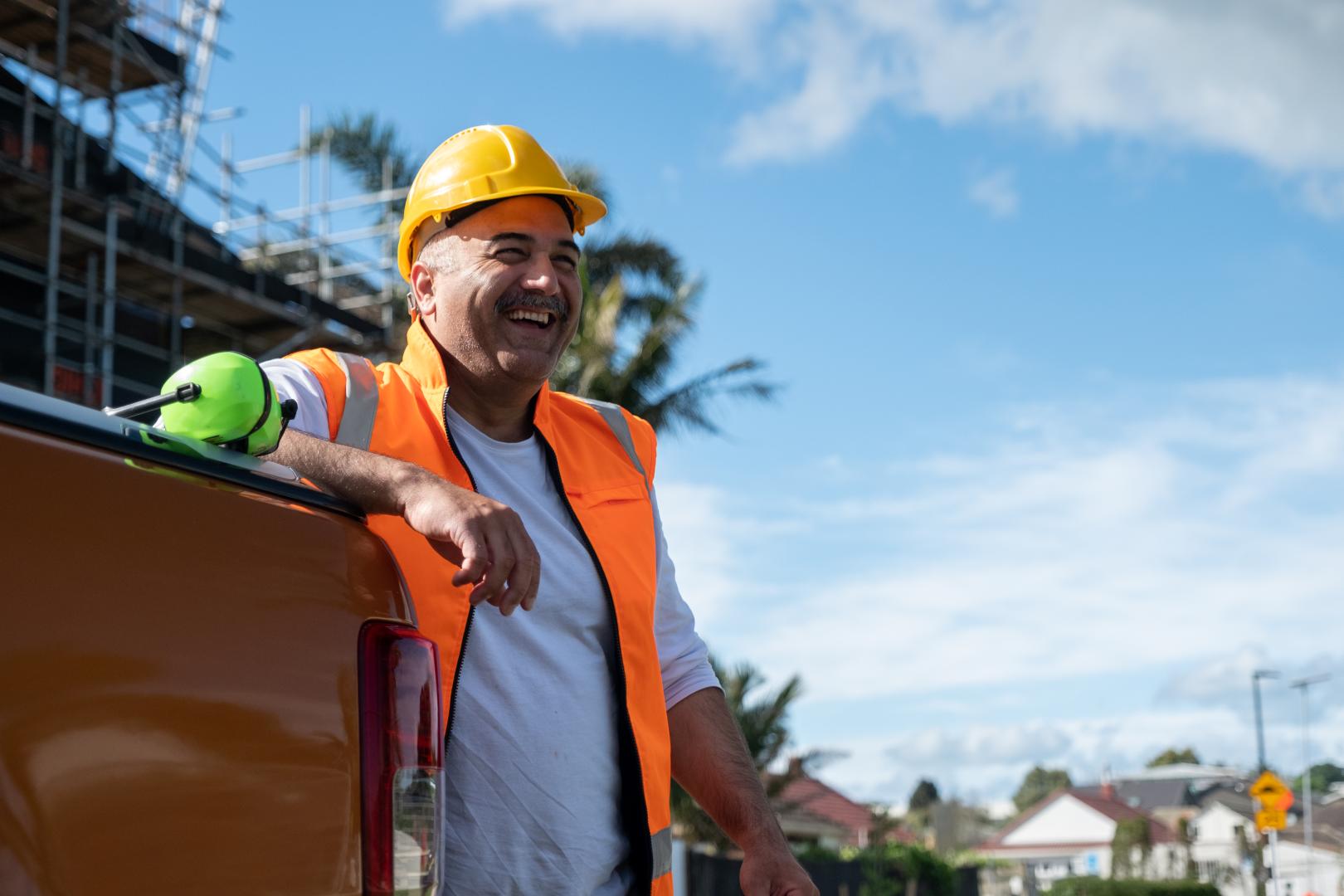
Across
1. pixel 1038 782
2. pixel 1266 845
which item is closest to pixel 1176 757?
pixel 1038 782

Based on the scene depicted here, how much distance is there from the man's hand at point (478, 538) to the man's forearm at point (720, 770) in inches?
36.5

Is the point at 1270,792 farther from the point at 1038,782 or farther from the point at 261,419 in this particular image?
the point at 1038,782

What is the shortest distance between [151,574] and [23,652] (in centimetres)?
17

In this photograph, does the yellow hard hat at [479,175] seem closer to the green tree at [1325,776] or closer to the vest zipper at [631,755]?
the vest zipper at [631,755]

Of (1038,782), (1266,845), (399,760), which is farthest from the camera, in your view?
(1038,782)

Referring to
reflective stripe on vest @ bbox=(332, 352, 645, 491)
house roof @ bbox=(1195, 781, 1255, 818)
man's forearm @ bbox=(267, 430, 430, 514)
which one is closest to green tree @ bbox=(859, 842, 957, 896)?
reflective stripe on vest @ bbox=(332, 352, 645, 491)

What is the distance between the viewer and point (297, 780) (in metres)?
1.49

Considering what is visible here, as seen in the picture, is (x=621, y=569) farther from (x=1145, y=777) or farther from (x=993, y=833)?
(x=1145, y=777)

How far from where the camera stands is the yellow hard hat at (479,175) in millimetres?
2566

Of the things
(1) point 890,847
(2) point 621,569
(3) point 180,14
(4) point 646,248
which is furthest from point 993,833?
(2) point 621,569

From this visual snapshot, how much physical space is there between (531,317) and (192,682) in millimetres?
1283

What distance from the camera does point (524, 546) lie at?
191cm

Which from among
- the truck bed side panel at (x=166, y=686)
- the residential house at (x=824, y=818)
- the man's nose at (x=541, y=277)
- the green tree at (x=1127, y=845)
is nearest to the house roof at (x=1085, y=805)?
the green tree at (x=1127, y=845)

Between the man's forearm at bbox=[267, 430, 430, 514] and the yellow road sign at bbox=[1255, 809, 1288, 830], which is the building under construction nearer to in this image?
the man's forearm at bbox=[267, 430, 430, 514]
